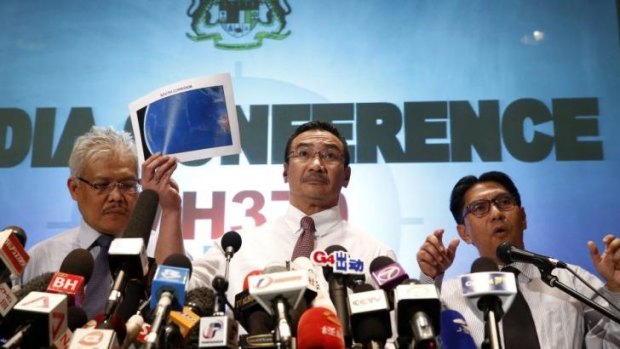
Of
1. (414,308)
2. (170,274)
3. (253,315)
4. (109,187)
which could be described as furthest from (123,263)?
(109,187)

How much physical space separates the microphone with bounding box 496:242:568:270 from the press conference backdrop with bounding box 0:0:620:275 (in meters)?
1.29

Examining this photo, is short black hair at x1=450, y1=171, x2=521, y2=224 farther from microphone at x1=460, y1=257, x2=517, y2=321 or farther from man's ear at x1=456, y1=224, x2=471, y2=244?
microphone at x1=460, y1=257, x2=517, y2=321

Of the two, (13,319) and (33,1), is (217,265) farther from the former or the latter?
(33,1)

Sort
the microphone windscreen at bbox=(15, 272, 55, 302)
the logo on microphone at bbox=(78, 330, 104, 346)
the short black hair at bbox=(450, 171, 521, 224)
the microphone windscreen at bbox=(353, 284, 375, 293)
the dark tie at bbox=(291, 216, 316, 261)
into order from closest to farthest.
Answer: the logo on microphone at bbox=(78, 330, 104, 346) → the microphone windscreen at bbox=(353, 284, 375, 293) → the microphone windscreen at bbox=(15, 272, 55, 302) → the dark tie at bbox=(291, 216, 316, 261) → the short black hair at bbox=(450, 171, 521, 224)

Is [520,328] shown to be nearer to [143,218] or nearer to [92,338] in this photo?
[143,218]

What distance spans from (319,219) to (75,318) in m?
1.50

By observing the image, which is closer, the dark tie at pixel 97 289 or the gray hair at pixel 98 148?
the dark tie at pixel 97 289

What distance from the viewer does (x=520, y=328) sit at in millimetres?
2617

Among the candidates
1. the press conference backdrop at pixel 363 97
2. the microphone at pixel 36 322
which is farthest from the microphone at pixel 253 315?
the press conference backdrop at pixel 363 97

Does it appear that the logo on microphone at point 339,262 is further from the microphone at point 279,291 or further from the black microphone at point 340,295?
the microphone at point 279,291

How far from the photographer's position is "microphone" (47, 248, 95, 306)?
5.72 ft

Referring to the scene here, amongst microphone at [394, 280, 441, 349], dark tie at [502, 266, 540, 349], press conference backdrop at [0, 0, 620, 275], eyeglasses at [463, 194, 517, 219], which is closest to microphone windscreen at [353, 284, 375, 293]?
microphone at [394, 280, 441, 349]

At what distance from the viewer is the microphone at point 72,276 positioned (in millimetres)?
1744

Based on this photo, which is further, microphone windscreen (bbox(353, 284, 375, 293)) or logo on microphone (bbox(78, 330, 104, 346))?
microphone windscreen (bbox(353, 284, 375, 293))
